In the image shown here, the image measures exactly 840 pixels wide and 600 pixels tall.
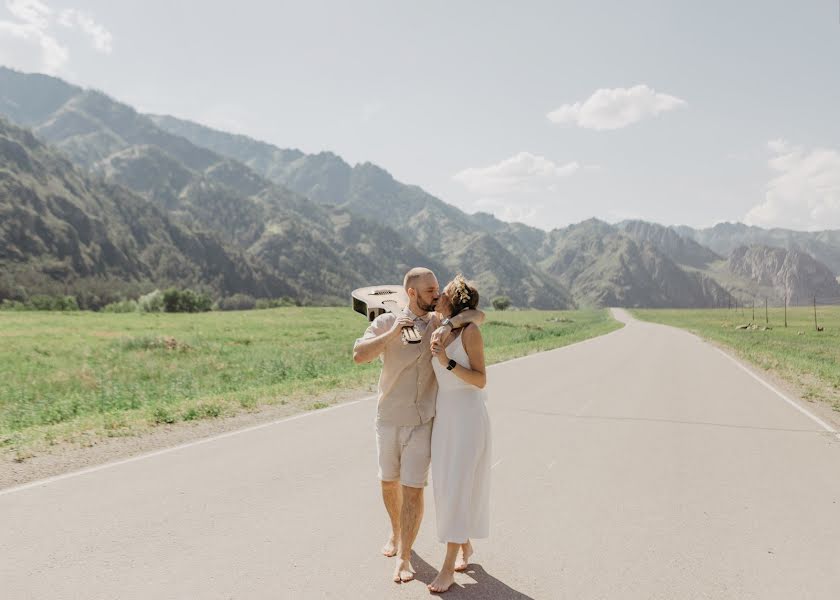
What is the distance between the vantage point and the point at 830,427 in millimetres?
11609

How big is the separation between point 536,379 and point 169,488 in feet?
42.8

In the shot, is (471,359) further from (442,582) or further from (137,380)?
(137,380)

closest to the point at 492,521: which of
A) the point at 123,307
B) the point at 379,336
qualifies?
the point at 379,336

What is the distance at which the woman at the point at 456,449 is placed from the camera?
4.44 metres

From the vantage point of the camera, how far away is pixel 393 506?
16.2 ft

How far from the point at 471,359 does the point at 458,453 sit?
0.67 m

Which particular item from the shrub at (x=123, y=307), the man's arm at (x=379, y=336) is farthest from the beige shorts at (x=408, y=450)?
the shrub at (x=123, y=307)

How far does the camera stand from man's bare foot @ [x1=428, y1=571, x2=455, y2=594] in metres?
4.42

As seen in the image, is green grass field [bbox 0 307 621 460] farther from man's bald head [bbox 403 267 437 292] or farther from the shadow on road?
man's bald head [bbox 403 267 437 292]

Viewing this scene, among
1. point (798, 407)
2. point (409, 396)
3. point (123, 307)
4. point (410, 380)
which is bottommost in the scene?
point (798, 407)

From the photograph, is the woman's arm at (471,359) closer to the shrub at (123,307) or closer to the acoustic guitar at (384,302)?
the acoustic guitar at (384,302)

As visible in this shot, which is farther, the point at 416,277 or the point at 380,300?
the point at 380,300

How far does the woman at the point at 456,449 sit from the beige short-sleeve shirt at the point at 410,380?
0.12m

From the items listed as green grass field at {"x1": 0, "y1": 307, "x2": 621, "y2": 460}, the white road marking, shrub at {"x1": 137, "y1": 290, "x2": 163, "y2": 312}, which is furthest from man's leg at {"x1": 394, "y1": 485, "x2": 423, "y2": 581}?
shrub at {"x1": 137, "y1": 290, "x2": 163, "y2": 312}
